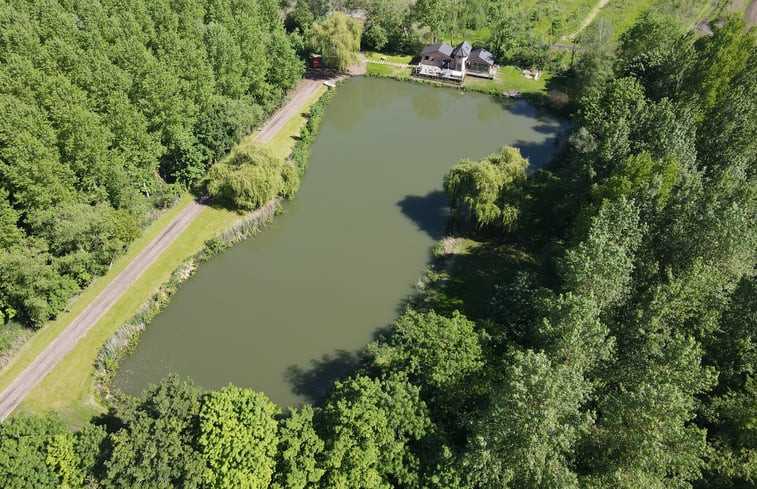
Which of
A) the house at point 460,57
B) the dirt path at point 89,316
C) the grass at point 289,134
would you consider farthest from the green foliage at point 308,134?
the house at point 460,57

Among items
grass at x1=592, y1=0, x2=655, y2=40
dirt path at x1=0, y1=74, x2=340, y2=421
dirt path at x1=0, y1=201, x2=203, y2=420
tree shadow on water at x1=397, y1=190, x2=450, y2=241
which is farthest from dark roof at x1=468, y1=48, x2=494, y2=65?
dirt path at x1=0, y1=201, x2=203, y2=420

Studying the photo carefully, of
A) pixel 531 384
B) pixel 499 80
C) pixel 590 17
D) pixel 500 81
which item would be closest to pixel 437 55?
pixel 499 80

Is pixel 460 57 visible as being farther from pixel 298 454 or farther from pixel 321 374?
pixel 298 454

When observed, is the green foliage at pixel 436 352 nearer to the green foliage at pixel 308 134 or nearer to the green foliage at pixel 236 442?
the green foliage at pixel 236 442

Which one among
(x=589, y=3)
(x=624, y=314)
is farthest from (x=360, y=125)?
(x=589, y=3)

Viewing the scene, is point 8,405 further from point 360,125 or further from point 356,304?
point 360,125

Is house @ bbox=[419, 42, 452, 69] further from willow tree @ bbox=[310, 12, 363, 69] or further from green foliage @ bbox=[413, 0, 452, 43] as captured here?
willow tree @ bbox=[310, 12, 363, 69]
